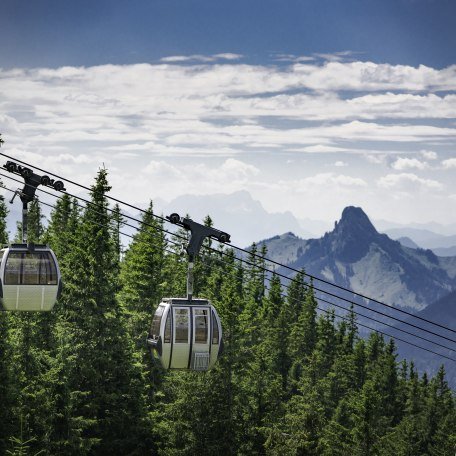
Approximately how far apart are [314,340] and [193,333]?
71884 mm

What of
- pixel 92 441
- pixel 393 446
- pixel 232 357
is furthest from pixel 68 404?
pixel 393 446

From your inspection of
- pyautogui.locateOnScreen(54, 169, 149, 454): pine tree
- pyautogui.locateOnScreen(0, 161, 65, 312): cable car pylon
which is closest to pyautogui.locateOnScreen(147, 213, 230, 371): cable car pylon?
pyautogui.locateOnScreen(0, 161, 65, 312): cable car pylon

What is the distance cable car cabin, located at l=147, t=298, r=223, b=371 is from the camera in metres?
22.2

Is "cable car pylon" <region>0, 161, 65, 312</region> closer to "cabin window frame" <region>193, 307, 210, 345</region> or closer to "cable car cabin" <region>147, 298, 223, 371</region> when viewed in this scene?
"cable car cabin" <region>147, 298, 223, 371</region>

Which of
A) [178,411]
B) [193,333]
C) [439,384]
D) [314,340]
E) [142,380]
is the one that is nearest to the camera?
[193,333]

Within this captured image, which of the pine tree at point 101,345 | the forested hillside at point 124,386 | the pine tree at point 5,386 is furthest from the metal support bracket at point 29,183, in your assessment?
the pine tree at point 101,345

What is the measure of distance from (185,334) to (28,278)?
4966mm

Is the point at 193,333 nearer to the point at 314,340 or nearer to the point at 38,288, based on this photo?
the point at 38,288

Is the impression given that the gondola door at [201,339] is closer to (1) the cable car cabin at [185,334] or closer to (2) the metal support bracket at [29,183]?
(1) the cable car cabin at [185,334]

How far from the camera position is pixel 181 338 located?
2228 cm

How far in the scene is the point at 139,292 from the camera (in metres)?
59.4

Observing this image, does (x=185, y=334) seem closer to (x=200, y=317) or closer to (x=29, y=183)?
(x=200, y=317)

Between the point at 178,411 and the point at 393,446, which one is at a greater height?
the point at 178,411

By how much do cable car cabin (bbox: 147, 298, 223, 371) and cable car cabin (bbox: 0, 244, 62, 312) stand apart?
3.38 metres
